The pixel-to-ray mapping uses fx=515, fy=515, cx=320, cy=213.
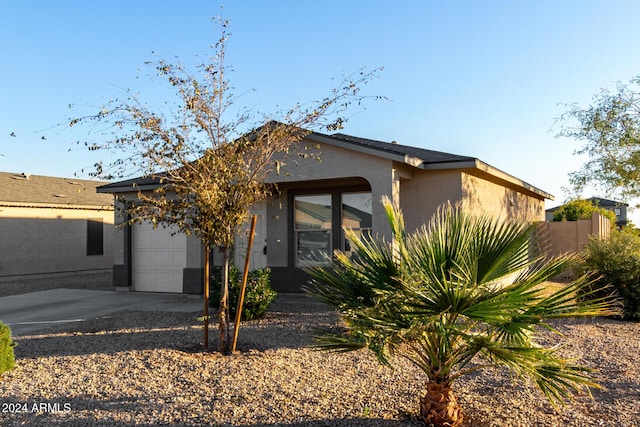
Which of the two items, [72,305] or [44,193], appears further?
[44,193]

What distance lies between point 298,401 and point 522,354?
2361mm

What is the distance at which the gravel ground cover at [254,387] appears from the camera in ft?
15.0

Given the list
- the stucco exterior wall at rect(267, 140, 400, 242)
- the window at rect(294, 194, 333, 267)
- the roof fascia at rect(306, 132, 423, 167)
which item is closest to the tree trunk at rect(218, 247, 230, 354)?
the stucco exterior wall at rect(267, 140, 400, 242)

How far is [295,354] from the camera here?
6.85 m

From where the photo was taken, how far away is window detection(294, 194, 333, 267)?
40.7 ft

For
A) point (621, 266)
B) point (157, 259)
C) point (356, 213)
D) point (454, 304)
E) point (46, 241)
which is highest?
point (356, 213)

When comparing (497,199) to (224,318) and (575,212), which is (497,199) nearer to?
(224,318)

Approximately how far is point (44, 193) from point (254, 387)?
1927 centimetres

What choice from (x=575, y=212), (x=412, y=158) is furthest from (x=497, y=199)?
(x=575, y=212)

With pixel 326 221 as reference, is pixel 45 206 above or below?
above

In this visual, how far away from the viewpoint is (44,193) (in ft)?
69.7

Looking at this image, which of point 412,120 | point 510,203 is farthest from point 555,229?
point 412,120

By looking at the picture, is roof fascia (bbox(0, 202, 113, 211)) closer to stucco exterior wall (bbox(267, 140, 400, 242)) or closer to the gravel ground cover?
stucco exterior wall (bbox(267, 140, 400, 242))

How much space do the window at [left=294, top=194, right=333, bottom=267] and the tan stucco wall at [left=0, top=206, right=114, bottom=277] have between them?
41.1 ft
